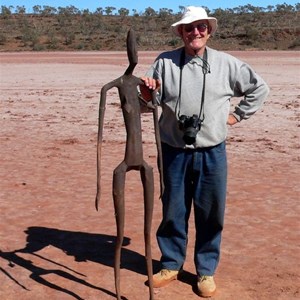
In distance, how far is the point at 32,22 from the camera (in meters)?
85.1

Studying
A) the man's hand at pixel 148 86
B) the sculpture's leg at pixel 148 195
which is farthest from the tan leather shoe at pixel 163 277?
the man's hand at pixel 148 86

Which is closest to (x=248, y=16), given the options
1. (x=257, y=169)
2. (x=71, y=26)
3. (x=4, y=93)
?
(x=71, y=26)

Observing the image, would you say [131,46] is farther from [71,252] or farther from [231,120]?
[71,252]

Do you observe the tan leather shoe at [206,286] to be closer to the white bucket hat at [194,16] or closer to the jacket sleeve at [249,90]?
the jacket sleeve at [249,90]

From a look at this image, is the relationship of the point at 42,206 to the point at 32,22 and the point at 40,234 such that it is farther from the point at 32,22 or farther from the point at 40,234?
the point at 32,22

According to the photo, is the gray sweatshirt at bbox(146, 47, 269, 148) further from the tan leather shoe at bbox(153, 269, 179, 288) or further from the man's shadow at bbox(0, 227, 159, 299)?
the man's shadow at bbox(0, 227, 159, 299)

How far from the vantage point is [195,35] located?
14.4ft

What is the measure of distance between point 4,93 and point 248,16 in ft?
221

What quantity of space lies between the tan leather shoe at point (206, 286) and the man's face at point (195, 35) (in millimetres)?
1526

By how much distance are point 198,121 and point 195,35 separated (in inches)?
20.6

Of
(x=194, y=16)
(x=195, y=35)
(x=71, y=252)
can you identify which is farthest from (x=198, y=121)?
(x=71, y=252)

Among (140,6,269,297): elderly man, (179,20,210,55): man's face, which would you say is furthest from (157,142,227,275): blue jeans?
(179,20,210,55): man's face

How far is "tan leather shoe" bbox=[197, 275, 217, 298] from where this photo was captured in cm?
477

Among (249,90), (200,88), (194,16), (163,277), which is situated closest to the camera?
(194,16)
